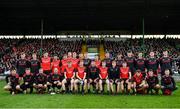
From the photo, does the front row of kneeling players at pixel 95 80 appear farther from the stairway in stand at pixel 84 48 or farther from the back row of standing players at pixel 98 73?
the stairway in stand at pixel 84 48

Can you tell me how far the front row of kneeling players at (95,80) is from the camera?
674 inches

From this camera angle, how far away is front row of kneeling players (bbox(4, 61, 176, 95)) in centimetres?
1711

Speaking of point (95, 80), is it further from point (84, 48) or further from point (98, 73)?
point (84, 48)

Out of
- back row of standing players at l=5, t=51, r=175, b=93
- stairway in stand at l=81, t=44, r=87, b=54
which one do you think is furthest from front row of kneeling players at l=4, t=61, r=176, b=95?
stairway in stand at l=81, t=44, r=87, b=54

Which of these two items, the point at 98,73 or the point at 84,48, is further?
the point at 84,48

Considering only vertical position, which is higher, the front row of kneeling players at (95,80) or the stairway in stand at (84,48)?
the stairway in stand at (84,48)

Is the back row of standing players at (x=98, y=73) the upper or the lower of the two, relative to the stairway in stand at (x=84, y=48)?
lower

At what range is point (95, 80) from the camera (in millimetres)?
17188

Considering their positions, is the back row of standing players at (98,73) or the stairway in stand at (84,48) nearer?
the back row of standing players at (98,73)

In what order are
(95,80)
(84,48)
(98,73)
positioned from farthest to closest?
(84,48), (98,73), (95,80)

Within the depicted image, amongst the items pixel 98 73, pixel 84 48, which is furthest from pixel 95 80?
pixel 84 48

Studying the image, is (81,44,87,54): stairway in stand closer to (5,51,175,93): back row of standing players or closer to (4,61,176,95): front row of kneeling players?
(5,51,175,93): back row of standing players

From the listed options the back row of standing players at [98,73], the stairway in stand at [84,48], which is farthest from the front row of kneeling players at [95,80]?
the stairway in stand at [84,48]

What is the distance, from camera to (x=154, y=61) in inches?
703
